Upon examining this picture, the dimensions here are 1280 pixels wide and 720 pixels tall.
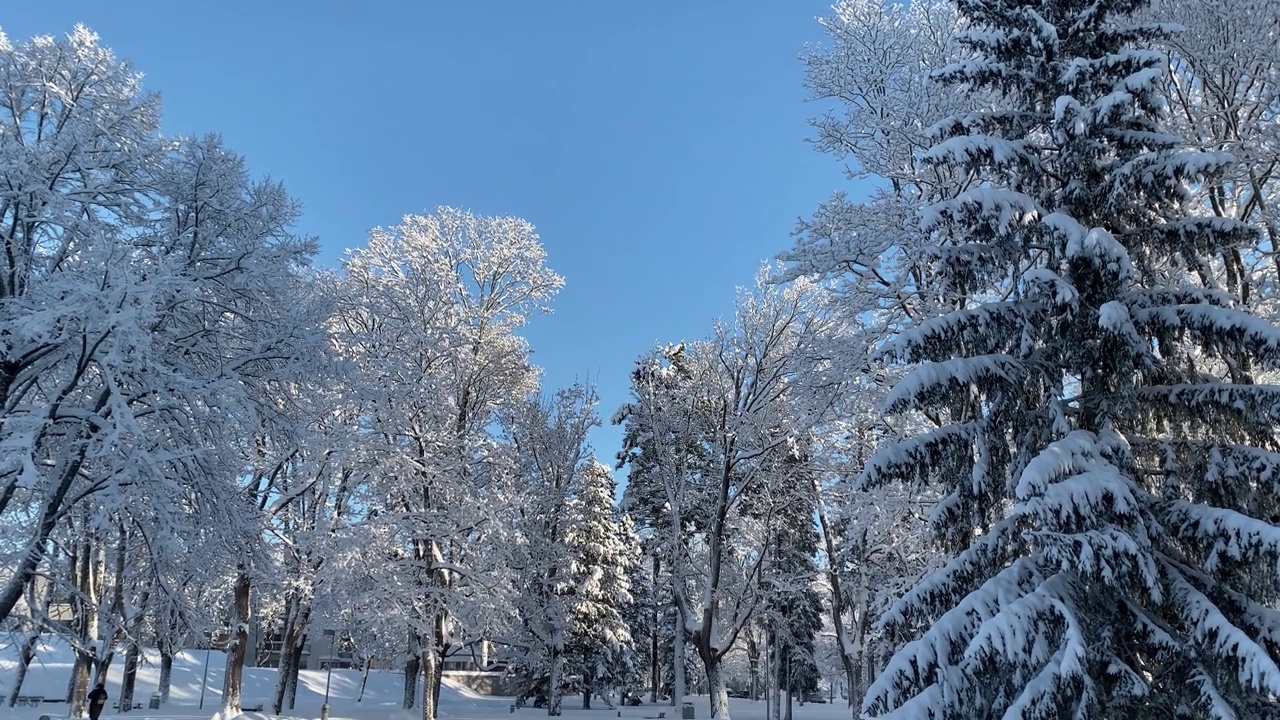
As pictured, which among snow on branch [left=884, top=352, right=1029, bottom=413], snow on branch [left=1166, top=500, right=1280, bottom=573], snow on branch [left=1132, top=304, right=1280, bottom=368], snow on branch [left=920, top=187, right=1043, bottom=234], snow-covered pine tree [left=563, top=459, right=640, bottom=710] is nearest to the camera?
snow on branch [left=1166, top=500, right=1280, bottom=573]

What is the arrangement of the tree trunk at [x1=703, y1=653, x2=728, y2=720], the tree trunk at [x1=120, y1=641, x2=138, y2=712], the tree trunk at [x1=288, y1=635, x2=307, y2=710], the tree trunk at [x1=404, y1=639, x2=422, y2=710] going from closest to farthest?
the tree trunk at [x1=703, y1=653, x2=728, y2=720] < the tree trunk at [x1=288, y1=635, x2=307, y2=710] < the tree trunk at [x1=404, y1=639, x2=422, y2=710] < the tree trunk at [x1=120, y1=641, x2=138, y2=712]

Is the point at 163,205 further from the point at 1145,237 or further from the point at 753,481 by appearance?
the point at 753,481

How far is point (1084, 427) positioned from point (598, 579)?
27817mm

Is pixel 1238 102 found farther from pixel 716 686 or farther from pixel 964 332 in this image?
pixel 716 686

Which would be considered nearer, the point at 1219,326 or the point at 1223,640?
the point at 1223,640

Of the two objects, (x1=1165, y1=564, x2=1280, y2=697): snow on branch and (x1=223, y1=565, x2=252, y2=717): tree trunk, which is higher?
(x1=1165, y1=564, x2=1280, y2=697): snow on branch

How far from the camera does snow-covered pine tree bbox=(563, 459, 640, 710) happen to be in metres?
32.6

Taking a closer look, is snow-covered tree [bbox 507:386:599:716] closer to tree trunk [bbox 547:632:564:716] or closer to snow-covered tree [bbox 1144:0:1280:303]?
tree trunk [bbox 547:632:564:716]

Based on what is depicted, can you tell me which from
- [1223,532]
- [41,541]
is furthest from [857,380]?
[41,541]

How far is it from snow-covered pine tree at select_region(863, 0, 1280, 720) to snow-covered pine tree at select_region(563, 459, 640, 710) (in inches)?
962

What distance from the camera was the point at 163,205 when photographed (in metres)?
12.4

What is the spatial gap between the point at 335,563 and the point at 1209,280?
57.0ft

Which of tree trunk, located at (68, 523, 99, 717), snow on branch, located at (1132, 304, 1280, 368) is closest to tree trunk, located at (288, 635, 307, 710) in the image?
tree trunk, located at (68, 523, 99, 717)

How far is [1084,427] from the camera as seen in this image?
743cm
